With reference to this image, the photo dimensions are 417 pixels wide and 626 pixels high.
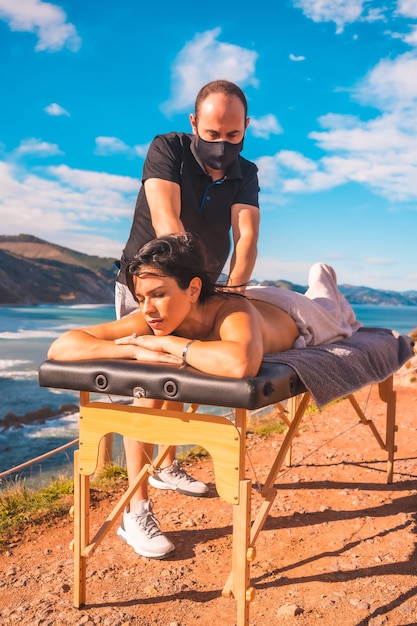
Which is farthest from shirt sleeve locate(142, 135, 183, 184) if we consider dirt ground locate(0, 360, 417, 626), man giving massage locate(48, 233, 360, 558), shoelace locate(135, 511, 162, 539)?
shoelace locate(135, 511, 162, 539)

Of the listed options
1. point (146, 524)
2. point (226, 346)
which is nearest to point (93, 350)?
point (226, 346)

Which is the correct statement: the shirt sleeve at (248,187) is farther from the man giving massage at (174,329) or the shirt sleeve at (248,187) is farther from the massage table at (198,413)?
the massage table at (198,413)

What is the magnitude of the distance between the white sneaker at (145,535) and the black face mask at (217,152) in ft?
4.30

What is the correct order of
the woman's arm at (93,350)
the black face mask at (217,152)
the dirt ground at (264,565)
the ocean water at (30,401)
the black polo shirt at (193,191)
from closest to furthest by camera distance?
the woman's arm at (93,350), the dirt ground at (264,565), the black face mask at (217,152), the black polo shirt at (193,191), the ocean water at (30,401)

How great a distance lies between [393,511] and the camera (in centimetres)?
277

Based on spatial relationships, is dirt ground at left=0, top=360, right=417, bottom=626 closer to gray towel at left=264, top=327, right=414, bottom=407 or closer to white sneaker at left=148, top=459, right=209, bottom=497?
white sneaker at left=148, top=459, right=209, bottom=497

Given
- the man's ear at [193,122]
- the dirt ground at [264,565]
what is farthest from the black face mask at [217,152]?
the dirt ground at [264,565]

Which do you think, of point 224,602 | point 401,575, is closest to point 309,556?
point 401,575

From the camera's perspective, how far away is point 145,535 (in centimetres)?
222

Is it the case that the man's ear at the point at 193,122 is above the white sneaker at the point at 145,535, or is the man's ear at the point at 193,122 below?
above

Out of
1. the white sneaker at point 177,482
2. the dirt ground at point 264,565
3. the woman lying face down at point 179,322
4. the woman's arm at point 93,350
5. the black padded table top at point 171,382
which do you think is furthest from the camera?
the white sneaker at point 177,482

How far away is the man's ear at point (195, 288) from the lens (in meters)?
1.83

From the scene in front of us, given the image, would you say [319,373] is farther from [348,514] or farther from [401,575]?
[348,514]

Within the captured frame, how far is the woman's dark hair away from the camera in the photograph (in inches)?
69.1
